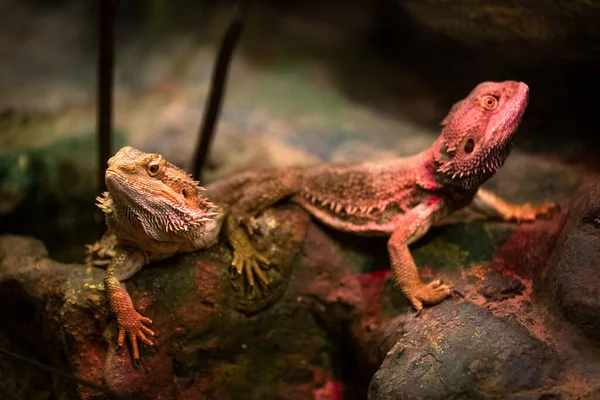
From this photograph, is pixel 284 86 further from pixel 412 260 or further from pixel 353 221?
pixel 412 260

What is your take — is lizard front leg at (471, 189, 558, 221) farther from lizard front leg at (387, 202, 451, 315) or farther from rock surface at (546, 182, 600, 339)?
rock surface at (546, 182, 600, 339)

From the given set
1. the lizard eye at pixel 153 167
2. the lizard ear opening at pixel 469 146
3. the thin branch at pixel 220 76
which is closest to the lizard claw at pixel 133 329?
the lizard eye at pixel 153 167

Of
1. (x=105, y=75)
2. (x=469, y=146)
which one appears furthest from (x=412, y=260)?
(x=105, y=75)

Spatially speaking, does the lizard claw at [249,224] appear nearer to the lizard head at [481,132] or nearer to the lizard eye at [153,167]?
the lizard eye at [153,167]

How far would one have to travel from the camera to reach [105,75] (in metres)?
4.86

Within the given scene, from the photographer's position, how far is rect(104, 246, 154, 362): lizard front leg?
3.28m

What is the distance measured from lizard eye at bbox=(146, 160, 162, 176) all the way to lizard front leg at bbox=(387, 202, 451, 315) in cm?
162

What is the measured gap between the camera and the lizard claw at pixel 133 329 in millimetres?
3273

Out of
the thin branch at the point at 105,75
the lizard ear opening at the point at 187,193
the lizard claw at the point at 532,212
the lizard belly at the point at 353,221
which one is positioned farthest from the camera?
the thin branch at the point at 105,75

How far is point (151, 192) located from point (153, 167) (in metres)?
0.15

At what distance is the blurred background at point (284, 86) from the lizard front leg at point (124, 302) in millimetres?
1102

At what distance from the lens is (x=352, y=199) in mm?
4074

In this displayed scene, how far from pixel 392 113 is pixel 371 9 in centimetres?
221

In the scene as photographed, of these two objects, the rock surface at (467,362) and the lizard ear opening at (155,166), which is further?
Answer: the lizard ear opening at (155,166)
